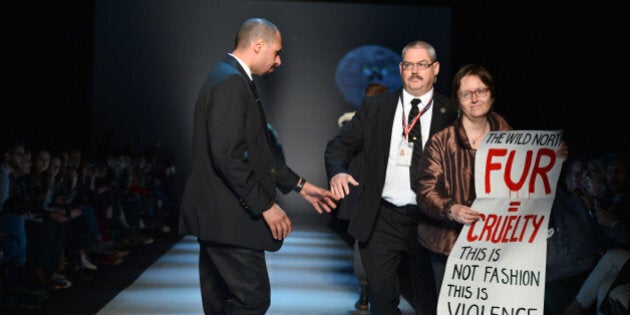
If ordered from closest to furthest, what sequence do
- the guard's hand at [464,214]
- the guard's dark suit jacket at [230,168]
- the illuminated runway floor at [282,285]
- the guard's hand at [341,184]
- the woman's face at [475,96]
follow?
the guard's dark suit jacket at [230,168]
the guard's hand at [464,214]
the woman's face at [475,96]
the guard's hand at [341,184]
the illuminated runway floor at [282,285]

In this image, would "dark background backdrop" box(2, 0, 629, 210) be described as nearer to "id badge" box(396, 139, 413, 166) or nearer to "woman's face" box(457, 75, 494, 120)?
"id badge" box(396, 139, 413, 166)

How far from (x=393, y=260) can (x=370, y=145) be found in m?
0.46

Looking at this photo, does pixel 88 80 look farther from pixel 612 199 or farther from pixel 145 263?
pixel 612 199

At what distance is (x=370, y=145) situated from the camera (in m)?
2.95

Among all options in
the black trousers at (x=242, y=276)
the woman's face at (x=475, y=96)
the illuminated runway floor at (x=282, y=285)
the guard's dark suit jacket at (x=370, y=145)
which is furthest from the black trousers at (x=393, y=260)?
the illuminated runway floor at (x=282, y=285)

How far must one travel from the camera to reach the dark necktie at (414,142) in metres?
2.80

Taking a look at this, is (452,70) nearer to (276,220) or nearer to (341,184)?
(341,184)

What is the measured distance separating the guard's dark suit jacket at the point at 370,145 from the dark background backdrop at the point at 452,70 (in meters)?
3.74

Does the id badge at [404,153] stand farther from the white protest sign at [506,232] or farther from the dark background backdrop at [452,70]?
the dark background backdrop at [452,70]

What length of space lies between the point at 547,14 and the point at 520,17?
76 cm

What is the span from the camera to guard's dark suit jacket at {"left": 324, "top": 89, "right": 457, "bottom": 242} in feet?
9.32

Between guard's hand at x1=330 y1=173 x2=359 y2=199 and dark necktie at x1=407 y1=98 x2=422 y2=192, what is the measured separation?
0.75 feet

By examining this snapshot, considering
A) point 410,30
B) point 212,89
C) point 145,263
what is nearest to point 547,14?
point 410,30

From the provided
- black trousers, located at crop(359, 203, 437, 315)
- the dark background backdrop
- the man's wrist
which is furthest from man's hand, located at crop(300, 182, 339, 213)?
the dark background backdrop
